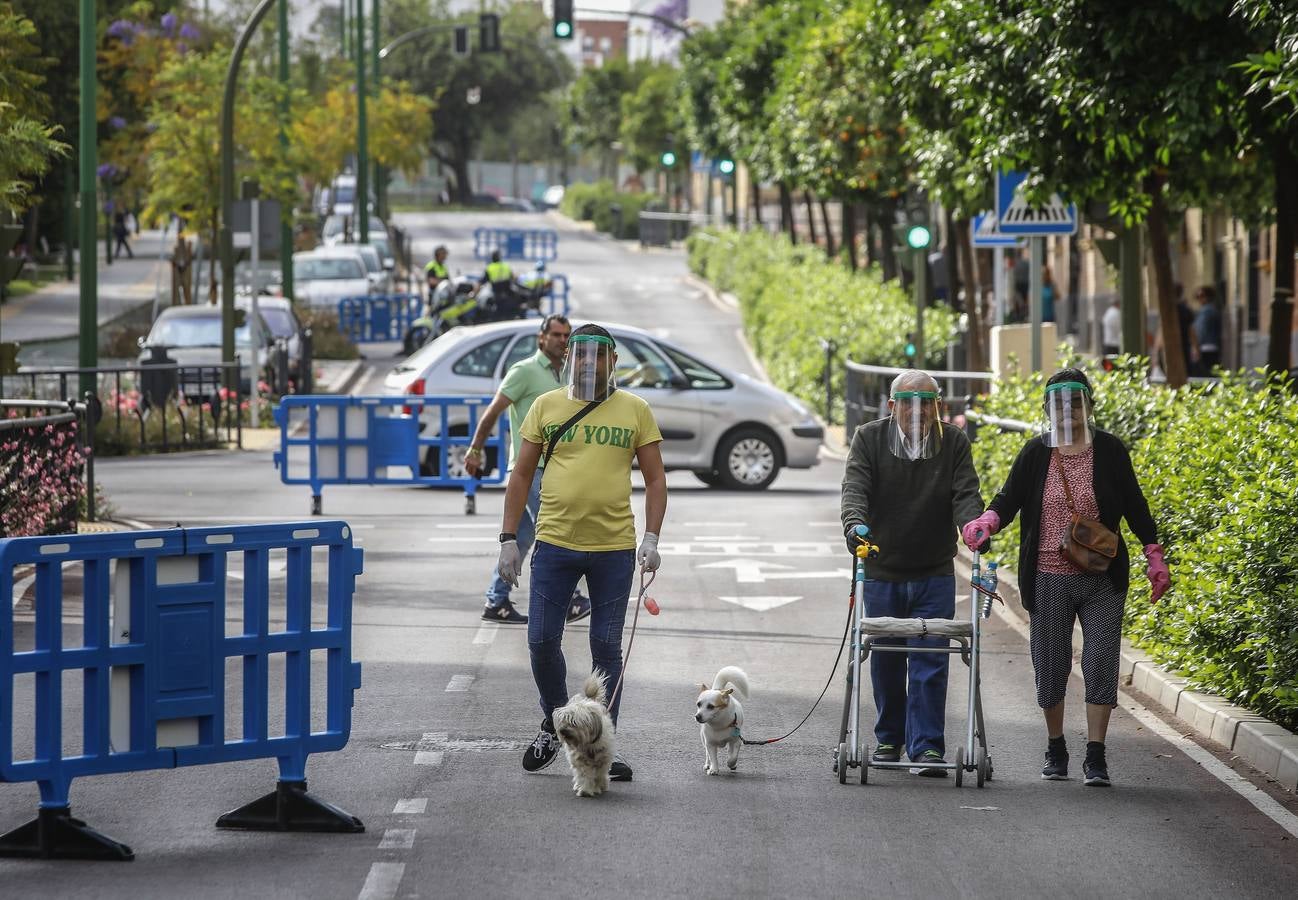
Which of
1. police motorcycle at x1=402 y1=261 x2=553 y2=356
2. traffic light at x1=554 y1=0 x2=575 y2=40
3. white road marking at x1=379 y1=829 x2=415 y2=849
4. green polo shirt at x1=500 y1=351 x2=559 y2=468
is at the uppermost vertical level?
traffic light at x1=554 y1=0 x2=575 y2=40

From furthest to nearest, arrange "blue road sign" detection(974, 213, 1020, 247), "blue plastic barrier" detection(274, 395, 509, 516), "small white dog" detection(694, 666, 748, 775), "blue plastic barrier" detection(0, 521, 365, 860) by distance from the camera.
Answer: "blue road sign" detection(974, 213, 1020, 247)
"blue plastic barrier" detection(274, 395, 509, 516)
"small white dog" detection(694, 666, 748, 775)
"blue plastic barrier" detection(0, 521, 365, 860)

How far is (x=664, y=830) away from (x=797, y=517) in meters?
11.4

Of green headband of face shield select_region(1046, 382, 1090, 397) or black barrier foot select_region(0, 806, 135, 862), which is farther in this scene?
green headband of face shield select_region(1046, 382, 1090, 397)

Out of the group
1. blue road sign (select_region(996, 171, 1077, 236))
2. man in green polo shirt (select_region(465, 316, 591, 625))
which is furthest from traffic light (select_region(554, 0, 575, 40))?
man in green polo shirt (select_region(465, 316, 591, 625))

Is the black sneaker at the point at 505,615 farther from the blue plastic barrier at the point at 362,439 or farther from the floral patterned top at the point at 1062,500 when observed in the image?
the blue plastic barrier at the point at 362,439

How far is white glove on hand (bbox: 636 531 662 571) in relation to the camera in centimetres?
839

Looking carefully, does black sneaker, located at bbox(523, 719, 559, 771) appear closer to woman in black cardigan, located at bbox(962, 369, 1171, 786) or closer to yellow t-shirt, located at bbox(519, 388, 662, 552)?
yellow t-shirt, located at bbox(519, 388, 662, 552)

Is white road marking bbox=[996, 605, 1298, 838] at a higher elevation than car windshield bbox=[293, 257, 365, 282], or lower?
lower

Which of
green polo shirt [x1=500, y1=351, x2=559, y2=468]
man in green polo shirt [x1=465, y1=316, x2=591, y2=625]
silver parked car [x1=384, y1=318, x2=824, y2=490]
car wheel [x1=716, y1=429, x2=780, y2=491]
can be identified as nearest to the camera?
man in green polo shirt [x1=465, y1=316, x2=591, y2=625]

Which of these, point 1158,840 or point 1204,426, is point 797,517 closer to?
point 1204,426

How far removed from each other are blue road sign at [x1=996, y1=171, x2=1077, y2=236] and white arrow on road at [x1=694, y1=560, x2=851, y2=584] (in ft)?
12.2

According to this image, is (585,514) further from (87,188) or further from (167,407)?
(167,407)

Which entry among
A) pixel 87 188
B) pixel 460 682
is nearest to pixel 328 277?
pixel 87 188

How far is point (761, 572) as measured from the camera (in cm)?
1507
